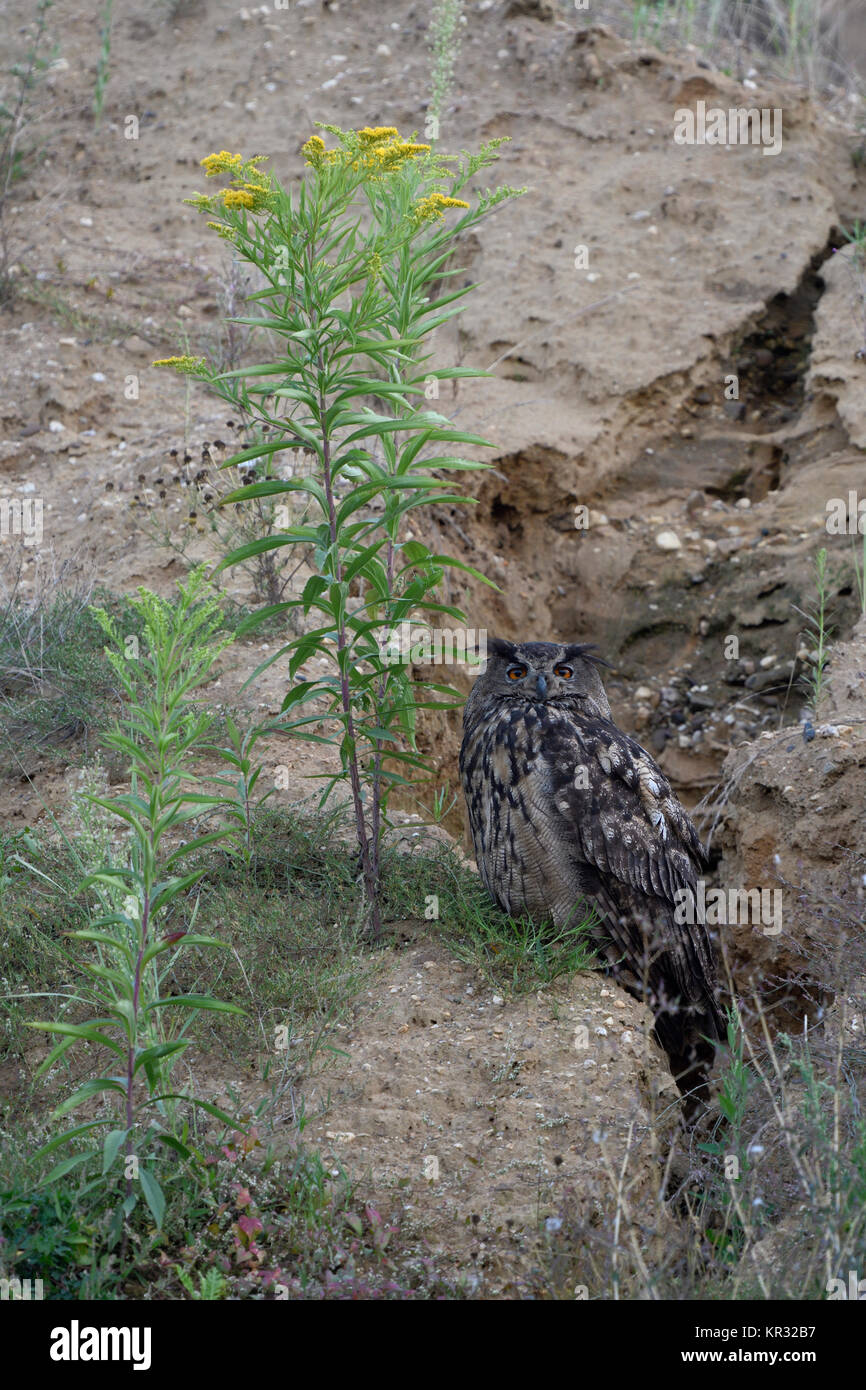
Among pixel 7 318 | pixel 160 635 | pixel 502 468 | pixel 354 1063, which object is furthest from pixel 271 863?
pixel 7 318

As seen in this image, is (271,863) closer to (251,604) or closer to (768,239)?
(251,604)

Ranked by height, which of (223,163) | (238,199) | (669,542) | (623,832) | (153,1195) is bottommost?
(153,1195)

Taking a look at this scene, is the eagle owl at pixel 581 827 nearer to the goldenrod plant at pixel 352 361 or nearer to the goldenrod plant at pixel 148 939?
the goldenrod plant at pixel 352 361

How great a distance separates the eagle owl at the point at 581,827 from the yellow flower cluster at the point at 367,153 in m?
1.78

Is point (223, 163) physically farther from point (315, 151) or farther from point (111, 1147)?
point (111, 1147)

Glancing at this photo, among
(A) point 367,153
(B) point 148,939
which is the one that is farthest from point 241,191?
(B) point 148,939

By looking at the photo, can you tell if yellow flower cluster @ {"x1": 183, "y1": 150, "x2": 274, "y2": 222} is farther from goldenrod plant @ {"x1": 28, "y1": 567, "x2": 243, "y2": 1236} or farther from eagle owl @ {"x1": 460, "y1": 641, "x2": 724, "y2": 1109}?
eagle owl @ {"x1": 460, "y1": 641, "x2": 724, "y2": 1109}

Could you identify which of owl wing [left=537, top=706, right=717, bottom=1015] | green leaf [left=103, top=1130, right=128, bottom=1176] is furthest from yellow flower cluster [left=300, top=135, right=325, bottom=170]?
green leaf [left=103, top=1130, right=128, bottom=1176]

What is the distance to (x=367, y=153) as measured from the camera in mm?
3188

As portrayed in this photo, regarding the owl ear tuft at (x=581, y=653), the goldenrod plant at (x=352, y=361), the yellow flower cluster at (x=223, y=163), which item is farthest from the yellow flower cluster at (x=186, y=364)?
the owl ear tuft at (x=581, y=653)

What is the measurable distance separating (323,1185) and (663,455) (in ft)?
18.6

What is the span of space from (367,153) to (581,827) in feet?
7.35

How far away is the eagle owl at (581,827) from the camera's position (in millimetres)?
4125

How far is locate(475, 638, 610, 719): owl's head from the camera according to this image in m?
4.35
